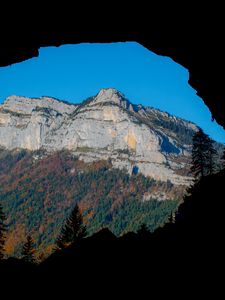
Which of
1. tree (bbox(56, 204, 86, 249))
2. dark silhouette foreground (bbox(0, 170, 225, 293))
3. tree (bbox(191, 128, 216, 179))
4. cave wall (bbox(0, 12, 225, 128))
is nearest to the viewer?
dark silhouette foreground (bbox(0, 170, 225, 293))

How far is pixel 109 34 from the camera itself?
16141 mm

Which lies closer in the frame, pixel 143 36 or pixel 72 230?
pixel 143 36

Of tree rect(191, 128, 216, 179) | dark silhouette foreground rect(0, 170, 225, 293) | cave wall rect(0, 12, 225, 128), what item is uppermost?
tree rect(191, 128, 216, 179)

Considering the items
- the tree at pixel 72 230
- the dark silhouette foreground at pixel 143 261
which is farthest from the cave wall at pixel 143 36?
the tree at pixel 72 230

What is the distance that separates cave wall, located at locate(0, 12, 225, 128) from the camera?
551 inches

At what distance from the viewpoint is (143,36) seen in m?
16.0

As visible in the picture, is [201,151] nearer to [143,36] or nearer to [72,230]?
[72,230]

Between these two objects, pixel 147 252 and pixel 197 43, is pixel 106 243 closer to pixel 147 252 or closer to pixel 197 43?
pixel 147 252

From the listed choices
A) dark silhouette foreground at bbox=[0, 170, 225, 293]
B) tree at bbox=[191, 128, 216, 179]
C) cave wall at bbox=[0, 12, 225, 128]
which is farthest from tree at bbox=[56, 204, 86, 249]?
cave wall at bbox=[0, 12, 225, 128]

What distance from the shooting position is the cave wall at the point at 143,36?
14.0 m

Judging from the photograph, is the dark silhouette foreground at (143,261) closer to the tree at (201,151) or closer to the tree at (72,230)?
the tree at (201,151)

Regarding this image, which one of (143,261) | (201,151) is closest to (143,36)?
(143,261)

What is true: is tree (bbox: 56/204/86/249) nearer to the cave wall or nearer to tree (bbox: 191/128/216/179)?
tree (bbox: 191/128/216/179)

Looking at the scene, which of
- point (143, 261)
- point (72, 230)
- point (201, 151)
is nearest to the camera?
point (143, 261)
